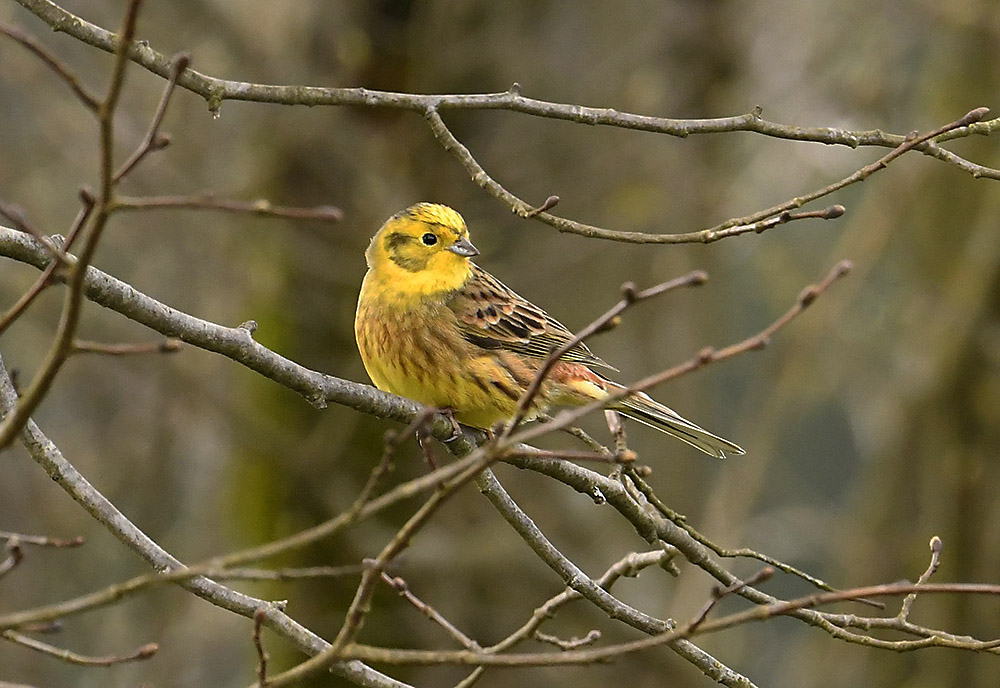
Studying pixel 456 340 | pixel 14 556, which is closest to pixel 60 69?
pixel 14 556

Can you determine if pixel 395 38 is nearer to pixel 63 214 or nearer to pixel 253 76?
pixel 253 76

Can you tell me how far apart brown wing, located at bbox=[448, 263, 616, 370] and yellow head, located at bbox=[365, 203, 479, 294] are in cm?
13

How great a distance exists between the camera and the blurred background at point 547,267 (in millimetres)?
9109

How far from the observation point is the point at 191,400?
31.8 ft

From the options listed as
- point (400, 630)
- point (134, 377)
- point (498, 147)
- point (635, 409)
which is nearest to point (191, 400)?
point (134, 377)

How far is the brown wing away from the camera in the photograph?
5906 millimetres

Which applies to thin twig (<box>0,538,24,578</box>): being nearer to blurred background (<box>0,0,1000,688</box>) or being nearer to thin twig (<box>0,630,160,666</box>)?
thin twig (<box>0,630,160,666</box>)

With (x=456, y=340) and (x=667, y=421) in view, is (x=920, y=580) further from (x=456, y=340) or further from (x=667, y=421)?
(x=456, y=340)

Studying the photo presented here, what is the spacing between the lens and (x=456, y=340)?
18.7ft

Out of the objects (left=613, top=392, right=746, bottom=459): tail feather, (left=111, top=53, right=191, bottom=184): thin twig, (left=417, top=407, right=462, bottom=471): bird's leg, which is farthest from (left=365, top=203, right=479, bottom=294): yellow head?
(left=111, top=53, right=191, bottom=184): thin twig

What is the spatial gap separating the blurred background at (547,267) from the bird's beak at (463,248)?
3147 millimetres

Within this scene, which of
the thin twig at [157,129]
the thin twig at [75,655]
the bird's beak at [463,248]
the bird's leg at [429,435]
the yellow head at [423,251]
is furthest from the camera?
the yellow head at [423,251]

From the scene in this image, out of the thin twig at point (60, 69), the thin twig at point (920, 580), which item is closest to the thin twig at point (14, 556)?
the thin twig at point (60, 69)

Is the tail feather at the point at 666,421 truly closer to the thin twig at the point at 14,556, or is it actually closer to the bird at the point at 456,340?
the bird at the point at 456,340
